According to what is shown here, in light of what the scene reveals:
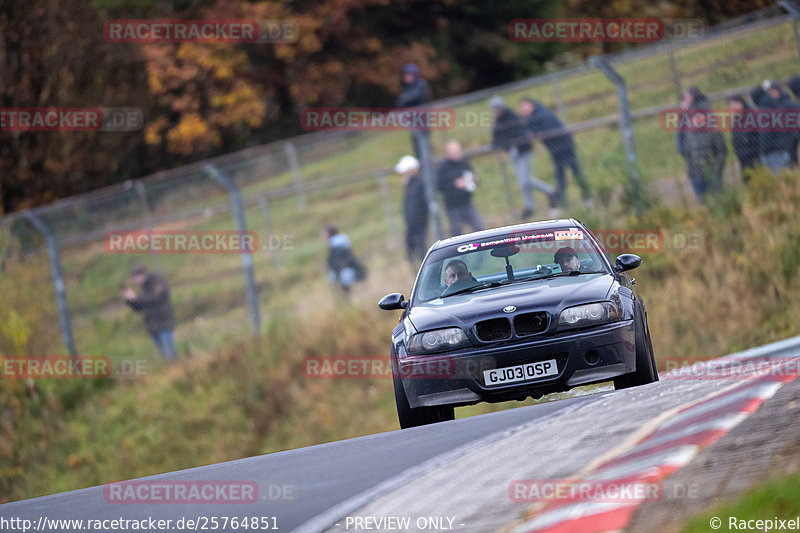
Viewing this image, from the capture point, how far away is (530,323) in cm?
764

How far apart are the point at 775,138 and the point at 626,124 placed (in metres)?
2.04

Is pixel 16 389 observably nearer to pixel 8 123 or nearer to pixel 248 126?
pixel 8 123

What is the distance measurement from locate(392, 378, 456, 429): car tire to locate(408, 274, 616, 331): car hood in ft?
1.43

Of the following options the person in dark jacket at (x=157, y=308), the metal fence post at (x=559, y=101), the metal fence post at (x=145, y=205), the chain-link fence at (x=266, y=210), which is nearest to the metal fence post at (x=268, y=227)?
the chain-link fence at (x=266, y=210)

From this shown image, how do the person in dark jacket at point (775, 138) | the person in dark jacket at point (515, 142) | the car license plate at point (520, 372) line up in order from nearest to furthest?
the car license plate at point (520, 372) → the person in dark jacket at point (775, 138) → the person in dark jacket at point (515, 142)

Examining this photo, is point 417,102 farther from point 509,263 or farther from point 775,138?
point 509,263

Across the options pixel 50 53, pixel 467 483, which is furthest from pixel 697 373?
pixel 50 53

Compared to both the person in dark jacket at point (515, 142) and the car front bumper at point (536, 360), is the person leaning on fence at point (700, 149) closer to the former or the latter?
the person in dark jacket at point (515, 142)

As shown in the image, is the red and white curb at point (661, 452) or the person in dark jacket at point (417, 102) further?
the person in dark jacket at point (417, 102)

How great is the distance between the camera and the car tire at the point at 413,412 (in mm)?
7609

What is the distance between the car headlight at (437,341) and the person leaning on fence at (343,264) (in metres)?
10.6

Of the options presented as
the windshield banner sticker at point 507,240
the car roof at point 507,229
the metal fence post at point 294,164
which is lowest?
the windshield banner sticker at point 507,240

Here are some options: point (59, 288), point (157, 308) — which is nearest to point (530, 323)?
point (157, 308)

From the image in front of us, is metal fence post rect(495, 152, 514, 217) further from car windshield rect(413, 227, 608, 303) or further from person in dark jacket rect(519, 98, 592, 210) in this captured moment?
car windshield rect(413, 227, 608, 303)
